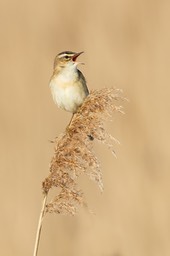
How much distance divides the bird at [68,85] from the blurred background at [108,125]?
1192 mm

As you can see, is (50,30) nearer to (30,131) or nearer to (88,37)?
(88,37)

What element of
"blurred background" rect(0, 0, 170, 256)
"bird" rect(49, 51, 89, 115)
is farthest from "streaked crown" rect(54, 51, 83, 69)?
"blurred background" rect(0, 0, 170, 256)

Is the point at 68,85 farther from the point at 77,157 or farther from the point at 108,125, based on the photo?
the point at 108,125

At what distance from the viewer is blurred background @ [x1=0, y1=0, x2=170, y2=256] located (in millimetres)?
5469

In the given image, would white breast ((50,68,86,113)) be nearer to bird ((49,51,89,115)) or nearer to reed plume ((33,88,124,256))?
bird ((49,51,89,115))

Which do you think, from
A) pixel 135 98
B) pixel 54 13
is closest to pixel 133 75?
pixel 135 98

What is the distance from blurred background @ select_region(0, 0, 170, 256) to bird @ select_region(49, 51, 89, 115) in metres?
1.19

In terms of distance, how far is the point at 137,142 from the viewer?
594cm

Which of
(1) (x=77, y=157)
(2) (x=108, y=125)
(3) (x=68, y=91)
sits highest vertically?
(2) (x=108, y=125)

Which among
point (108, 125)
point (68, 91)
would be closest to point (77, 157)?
point (68, 91)

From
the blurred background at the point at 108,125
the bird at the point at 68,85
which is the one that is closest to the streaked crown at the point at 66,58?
the bird at the point at 68,85

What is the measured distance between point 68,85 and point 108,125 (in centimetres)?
159

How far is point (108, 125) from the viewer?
5.93 meters

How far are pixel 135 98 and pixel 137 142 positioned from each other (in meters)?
0.40
